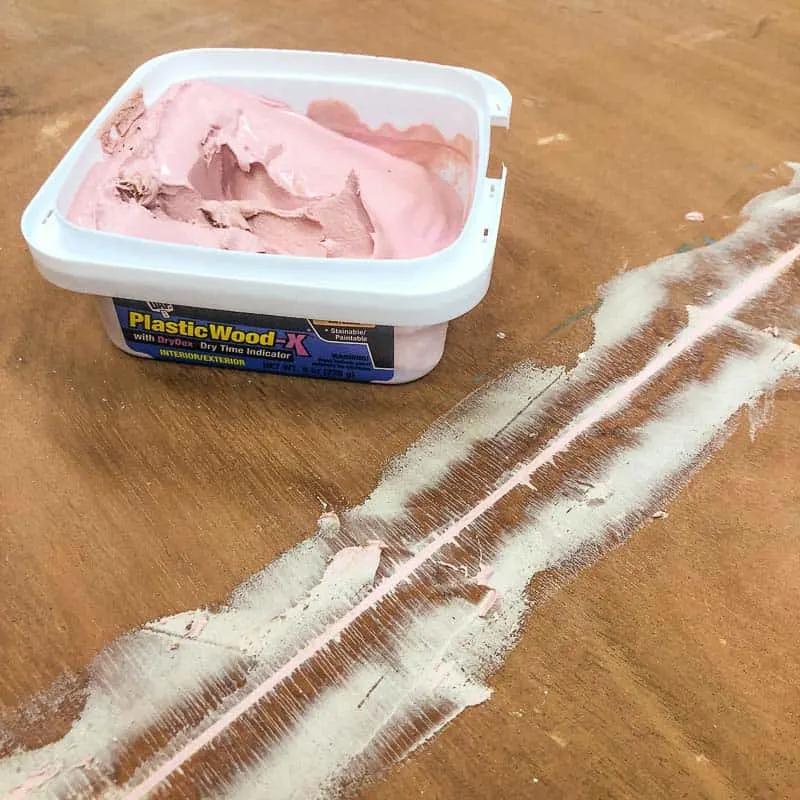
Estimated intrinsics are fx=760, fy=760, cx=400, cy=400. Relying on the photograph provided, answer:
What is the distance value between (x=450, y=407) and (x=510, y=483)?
4.5 inches

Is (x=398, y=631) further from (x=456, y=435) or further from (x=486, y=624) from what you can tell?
(x=456, y=435)

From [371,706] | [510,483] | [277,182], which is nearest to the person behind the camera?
[371,706]

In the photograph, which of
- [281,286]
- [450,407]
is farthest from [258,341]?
[450,407]

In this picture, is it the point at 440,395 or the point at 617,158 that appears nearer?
the point at 440,395

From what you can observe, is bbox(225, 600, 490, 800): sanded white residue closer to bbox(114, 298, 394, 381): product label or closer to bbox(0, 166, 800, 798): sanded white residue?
bbox(0, 166, 800, 798): sanded white residue

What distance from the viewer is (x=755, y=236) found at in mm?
1024

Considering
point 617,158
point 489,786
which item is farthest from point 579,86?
point 489,786

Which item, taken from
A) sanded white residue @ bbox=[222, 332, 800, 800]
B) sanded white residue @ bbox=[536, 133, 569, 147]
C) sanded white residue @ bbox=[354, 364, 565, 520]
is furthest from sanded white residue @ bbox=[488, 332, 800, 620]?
sanded white residue @ bbox=[536, 133, 569, 147]

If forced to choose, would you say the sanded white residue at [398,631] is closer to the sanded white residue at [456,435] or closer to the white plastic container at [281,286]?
the sanded white residue at [456,435]

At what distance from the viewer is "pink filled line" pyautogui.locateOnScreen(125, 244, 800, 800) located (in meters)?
0.60

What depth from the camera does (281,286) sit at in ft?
2.31

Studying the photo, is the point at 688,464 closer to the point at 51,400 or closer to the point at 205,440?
the point at 205,440

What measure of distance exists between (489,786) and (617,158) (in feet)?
2.98

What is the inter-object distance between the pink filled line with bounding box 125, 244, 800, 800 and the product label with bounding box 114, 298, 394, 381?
186mm
